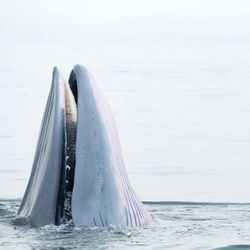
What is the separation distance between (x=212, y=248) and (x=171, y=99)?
522 inches

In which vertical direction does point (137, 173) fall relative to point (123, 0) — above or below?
below

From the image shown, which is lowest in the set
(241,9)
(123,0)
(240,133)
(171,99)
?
(240,133)

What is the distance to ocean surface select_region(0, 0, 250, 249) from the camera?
8.36m

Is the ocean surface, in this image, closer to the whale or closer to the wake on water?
the wake on water

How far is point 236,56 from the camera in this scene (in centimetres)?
3138

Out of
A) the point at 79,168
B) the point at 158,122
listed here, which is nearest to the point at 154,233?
the point at 79,168

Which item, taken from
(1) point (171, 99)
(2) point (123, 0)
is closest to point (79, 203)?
(1) point (171, 99)

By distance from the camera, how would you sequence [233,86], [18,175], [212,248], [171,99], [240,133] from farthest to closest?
1. [233,86]
2. [171,99]
3. [240,133]
4. [18,175]
5. [212,248]

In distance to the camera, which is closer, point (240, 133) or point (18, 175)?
point (18, 175)

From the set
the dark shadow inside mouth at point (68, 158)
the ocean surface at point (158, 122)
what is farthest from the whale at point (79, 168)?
the ocean surface at point (158, 122)

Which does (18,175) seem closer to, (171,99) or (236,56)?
(171,99)

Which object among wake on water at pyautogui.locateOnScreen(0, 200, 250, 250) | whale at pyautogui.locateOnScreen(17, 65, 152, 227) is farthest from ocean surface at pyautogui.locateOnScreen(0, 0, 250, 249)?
whale at pyautogui.locateOnScreen(17, 65, 152, 227)

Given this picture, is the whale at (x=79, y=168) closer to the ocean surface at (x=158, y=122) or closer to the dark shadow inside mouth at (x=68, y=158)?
the dark shadow inside mouth at (x=68, y=158)

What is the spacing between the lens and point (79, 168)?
304 inches
